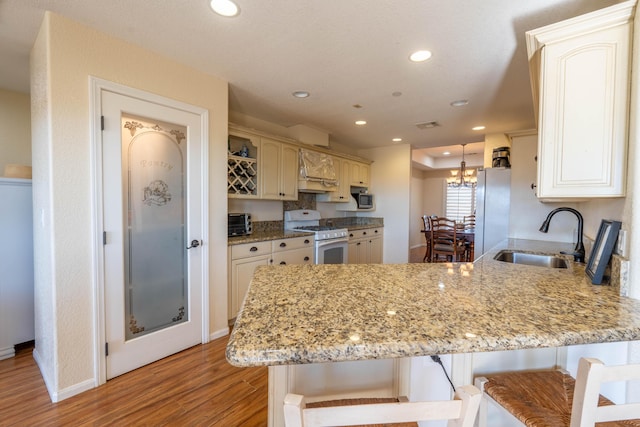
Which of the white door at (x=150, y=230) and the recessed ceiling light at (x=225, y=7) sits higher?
the recessed ceiling light at (x=225, y=7)

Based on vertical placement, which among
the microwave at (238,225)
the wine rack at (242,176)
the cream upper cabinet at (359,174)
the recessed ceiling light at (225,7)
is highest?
the recessed ceiling light at (225,7)

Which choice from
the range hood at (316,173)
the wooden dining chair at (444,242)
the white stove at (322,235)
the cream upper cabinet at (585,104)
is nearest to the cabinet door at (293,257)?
the white stove at (322,235)

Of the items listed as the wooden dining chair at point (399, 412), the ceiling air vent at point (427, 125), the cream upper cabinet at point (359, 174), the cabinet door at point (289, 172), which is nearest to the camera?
the wooden dining chair at point (399, 412)

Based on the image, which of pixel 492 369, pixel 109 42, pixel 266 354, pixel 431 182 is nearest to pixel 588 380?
pixel 492 369

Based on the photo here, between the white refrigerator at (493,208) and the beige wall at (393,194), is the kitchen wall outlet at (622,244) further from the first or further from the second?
the beige wall at (393,194)

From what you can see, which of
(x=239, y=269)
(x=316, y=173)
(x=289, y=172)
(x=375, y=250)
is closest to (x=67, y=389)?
(x=239, y=269)

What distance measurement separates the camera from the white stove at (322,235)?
3645 millimetres

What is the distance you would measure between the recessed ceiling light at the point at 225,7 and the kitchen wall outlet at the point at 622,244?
218 cm

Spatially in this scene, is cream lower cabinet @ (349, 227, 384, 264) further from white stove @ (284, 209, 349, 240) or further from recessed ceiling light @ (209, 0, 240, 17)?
recessed ceiling light @ (209, 0, 240, 17)

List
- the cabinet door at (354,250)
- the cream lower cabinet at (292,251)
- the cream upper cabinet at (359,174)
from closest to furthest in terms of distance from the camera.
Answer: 1. the cream lower cabinet at (292,251)
2. the cabinet door at (354,250)
3. the cream upper cabinet at (359,174)

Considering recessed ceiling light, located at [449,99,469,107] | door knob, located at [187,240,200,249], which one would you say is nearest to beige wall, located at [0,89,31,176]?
door knob, located at [187,240,200,249]

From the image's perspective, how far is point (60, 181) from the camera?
171cm

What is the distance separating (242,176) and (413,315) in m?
2.71

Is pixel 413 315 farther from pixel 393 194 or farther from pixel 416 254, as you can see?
pixel 416 254
